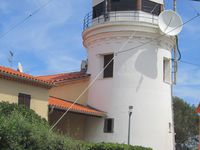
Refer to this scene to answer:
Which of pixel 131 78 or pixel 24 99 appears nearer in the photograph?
pixel 24 99

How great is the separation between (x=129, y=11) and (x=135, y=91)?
6.03 metres

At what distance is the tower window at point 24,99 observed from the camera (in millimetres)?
23447

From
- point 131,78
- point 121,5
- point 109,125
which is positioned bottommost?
point 109,125

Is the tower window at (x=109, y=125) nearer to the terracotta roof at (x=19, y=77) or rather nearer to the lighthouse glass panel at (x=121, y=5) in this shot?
the terracotta roof at (x=19, y=77)

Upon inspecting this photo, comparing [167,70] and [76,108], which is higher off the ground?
[167,70]

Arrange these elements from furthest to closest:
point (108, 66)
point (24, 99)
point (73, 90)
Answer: point (73, 90) < point (108, 66) < point (24, 99)

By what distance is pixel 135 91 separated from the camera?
29.5 m

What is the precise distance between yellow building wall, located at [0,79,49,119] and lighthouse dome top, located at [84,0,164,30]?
867 cm

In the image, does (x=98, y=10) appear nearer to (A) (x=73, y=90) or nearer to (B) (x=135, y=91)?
(A) (x=73, y=90)

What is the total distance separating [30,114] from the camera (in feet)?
72.0

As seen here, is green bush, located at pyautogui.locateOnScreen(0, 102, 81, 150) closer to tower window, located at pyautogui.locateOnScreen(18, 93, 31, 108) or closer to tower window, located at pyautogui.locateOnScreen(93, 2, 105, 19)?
tower window, located at pyautogui.locateOnScreen(18, 93, 31, 108)

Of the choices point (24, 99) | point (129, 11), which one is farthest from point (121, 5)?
point (24, 99)

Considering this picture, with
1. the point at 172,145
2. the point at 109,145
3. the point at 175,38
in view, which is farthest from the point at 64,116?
the point at 175,38

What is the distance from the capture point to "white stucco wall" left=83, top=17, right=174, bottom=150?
29.4 metres
